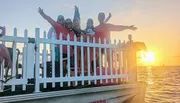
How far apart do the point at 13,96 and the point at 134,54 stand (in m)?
3.43

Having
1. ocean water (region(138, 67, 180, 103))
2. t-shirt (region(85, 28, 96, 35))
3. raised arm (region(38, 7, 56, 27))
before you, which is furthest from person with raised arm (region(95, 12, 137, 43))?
ocean water (region(138, 67, 180, 103))

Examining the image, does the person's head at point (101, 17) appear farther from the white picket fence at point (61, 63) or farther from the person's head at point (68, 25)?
the white picket fence at point (61, 63)

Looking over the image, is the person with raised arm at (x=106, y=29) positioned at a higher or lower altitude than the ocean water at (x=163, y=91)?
higher

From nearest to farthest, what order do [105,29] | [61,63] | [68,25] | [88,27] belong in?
[61,63], [68,25], [105,29], [88,27]

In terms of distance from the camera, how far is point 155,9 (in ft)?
45.9

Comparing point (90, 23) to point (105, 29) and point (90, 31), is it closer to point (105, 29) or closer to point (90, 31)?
point (90, 31)

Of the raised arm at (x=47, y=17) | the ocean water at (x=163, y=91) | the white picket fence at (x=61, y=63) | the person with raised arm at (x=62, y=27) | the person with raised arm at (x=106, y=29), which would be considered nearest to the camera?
the white picket fence at (x=61, y=63)

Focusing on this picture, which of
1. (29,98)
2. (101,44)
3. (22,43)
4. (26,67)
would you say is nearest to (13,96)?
(29,98)

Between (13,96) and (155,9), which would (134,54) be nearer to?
(13,96)

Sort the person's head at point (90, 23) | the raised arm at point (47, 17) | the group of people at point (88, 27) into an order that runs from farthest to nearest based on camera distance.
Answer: the person's head at point (90, 23) < the group of people at point (88, 27) < the raised arm at point (47, 17)

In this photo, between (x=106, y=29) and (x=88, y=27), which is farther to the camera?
(x=88, y=27)

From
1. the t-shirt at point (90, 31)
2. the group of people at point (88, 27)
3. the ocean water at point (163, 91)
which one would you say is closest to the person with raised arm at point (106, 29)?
the group of people at point (88, 27)

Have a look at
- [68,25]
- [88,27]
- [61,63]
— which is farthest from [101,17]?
[61,63]

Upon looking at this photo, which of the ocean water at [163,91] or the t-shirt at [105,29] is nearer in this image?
the t-shirt at [105,29]
